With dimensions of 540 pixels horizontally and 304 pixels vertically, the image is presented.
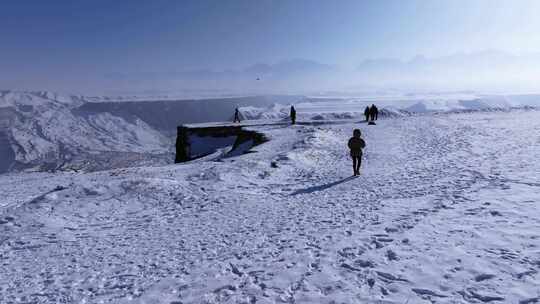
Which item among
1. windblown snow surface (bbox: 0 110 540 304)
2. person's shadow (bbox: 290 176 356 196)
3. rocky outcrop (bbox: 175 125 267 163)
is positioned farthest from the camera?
rocky outcrop (bbox: 175 125 267 163)

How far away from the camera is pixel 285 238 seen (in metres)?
9.55

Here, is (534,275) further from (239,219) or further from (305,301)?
(239,219)

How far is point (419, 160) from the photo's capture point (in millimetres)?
20797

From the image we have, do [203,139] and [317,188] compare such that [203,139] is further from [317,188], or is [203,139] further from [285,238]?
[285,238]

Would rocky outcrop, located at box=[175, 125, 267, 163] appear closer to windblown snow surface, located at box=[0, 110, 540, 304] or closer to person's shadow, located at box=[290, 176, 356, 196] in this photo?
windblown snow surface, located at box=[0, 110, 540, 304]

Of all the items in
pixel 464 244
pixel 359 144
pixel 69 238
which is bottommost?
pixel 69 238

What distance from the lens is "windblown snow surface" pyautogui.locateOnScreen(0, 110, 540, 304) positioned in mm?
6782

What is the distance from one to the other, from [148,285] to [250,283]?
2.19m

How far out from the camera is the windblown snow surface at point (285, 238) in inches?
267

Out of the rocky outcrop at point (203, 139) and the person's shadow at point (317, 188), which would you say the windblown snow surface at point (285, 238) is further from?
the rocky outcrop at point (203, 139)

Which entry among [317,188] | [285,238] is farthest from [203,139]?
[285,238]

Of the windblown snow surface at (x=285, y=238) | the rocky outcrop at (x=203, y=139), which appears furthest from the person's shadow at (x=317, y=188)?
the rocky outcrop at (x=203, y=139)

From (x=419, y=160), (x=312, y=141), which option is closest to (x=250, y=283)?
(x=419, y=160)

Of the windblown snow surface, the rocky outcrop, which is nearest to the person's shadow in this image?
the windblown snow surface
